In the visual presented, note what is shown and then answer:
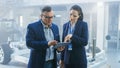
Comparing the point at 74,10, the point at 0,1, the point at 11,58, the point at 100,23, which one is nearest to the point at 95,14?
the point at 100,23

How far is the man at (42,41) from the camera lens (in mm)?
1701

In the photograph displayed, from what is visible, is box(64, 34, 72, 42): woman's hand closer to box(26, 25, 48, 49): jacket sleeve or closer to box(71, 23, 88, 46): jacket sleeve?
box(71, 23, 88, 46): jacket sleeve

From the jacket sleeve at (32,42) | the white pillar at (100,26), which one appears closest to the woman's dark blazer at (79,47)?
the jacket sleeve at (32,42)

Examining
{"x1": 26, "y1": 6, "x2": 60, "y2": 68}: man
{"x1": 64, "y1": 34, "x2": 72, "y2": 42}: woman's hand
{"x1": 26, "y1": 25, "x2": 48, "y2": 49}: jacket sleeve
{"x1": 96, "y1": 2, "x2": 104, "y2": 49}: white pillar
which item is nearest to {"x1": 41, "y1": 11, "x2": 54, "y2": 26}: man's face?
{"x1": 26, "y1": 6, "x2": 60, "y2": 68}: man

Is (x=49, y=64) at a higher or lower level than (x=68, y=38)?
lower

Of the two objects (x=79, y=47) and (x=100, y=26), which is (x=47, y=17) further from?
(x=100, y=26)

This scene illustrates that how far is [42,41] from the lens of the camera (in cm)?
172

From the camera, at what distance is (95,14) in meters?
5.69

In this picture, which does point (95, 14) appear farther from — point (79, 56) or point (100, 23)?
point (79, 56)

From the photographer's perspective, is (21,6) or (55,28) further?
(21,6)

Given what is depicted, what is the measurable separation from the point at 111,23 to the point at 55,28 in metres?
4.93

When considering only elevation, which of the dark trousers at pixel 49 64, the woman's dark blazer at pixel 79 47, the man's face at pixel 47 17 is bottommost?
the dark trousers at pixel 49 64

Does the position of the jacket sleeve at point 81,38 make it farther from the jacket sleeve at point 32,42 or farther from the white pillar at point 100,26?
the white pillar at point 100,26

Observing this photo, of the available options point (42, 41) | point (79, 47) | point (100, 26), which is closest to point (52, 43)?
point (42, 41)
